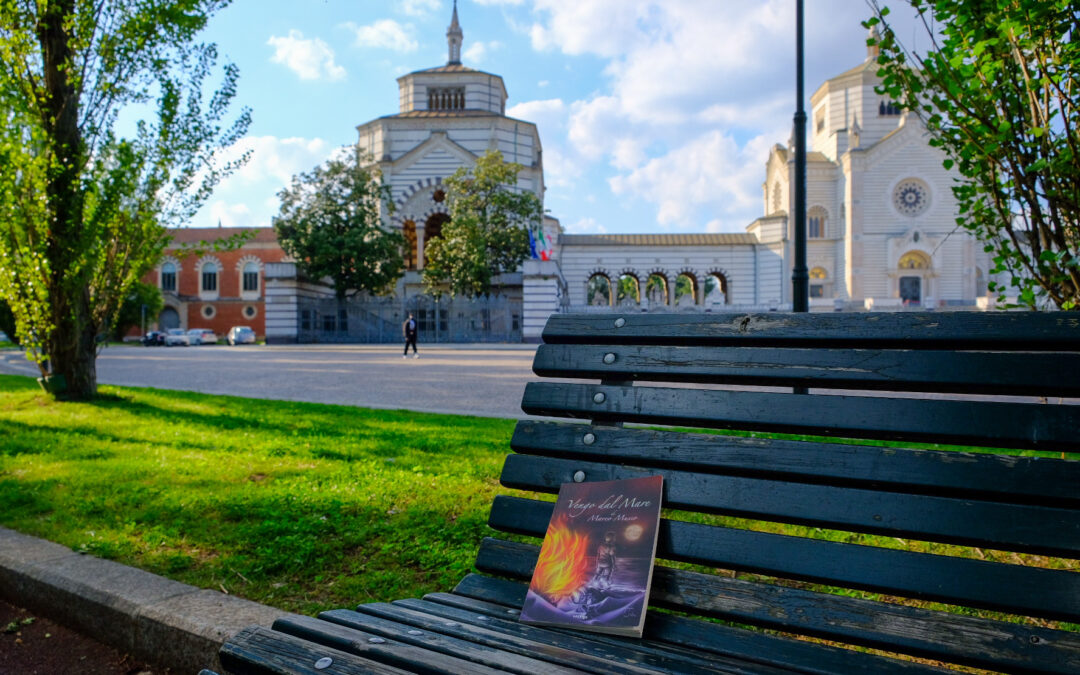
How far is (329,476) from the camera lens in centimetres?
471

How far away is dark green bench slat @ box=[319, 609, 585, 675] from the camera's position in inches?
61.1

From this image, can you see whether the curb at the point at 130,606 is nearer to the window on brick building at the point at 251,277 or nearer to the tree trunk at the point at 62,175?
the tree trunk at the point at 62,175

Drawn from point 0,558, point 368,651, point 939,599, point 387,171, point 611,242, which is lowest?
point 0,558

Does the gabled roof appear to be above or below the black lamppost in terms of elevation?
above

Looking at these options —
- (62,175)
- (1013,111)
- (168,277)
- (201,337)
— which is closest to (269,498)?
(1013,111)

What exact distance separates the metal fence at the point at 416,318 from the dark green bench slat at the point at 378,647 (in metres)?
30.2

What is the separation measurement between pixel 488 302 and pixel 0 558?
29.1 m

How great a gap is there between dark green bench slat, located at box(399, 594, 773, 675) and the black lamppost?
677cm

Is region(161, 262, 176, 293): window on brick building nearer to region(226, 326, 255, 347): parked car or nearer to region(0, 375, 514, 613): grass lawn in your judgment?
region(226, 326, 255, 347): parked car

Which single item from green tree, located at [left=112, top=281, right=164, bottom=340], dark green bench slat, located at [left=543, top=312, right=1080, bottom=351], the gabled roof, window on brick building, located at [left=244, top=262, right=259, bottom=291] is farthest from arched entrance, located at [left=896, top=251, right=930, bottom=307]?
dark green bench slat, located at [left=543, top=312, right=1080, bottom=351]

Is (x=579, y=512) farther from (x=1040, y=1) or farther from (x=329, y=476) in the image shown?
(x=329, y=476)

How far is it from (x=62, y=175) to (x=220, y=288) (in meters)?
53.1

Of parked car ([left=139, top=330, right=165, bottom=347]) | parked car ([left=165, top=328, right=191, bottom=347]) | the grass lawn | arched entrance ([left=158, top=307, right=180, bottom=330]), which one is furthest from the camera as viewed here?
arched entrance ([left=158, top=307, right=180, bottom=330])

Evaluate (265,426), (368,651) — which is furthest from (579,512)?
(265,426)
